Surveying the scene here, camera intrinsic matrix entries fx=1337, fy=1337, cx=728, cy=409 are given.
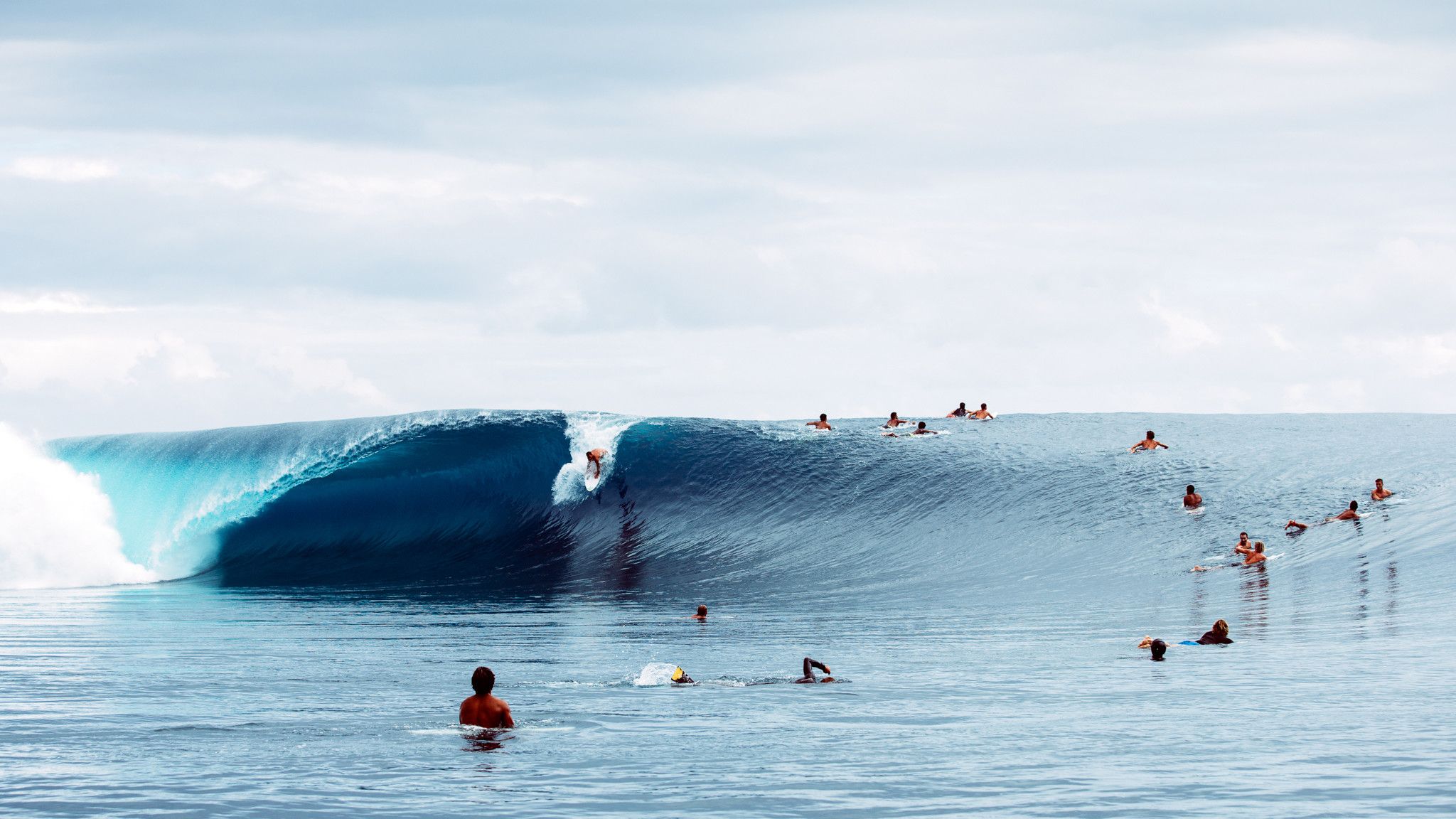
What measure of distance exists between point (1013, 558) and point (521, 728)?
14530 millimetres

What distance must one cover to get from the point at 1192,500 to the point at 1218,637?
11.9 meters

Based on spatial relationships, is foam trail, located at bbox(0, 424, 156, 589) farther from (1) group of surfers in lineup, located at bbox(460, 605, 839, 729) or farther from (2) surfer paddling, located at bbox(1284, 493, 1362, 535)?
(2) surfer paddling, located at bbox(1284, 493, 1362, 535)

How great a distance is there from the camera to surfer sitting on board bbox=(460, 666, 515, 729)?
33.4 ft

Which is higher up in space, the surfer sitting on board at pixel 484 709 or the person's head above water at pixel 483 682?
the person's head above water at pixel 483 682

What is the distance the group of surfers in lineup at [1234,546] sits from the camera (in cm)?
1388

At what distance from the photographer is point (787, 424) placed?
35094 millimetres

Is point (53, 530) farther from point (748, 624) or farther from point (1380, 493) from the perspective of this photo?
point (1380, 493)

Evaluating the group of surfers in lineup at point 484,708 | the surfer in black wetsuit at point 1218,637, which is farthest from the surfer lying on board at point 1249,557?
the group of surfers in lineup at point 484,708

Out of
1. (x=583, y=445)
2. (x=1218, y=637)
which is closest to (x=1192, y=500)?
(x=1218, y=637)

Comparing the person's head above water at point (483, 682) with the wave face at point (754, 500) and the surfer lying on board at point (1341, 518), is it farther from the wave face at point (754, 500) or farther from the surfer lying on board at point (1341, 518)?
the surfer lying on board at point (1341, 518)

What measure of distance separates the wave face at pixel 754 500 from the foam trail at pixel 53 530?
27.8 inches

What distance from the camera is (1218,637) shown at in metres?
14.0

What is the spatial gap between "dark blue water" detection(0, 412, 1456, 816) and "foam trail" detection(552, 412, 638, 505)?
115mm

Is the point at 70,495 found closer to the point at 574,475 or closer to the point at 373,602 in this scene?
the point at 574,475
